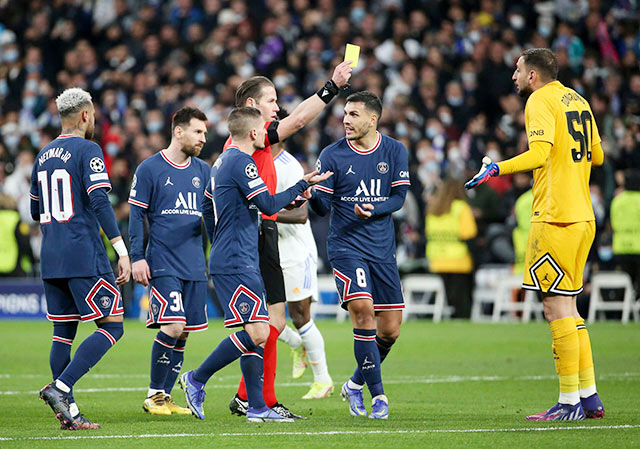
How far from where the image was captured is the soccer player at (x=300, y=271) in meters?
10.2

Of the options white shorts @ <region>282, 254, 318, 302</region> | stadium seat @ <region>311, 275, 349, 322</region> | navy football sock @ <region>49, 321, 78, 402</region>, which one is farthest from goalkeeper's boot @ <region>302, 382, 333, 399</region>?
stadium seat @ <region>311, 275, 349, 322</region>

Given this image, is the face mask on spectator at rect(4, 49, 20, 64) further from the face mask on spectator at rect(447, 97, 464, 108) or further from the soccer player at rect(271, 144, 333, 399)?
the soccer player at rect(271, 144, 333, 399)

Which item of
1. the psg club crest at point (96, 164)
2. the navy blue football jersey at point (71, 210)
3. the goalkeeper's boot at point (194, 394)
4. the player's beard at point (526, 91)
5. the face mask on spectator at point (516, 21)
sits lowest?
the goalkeeper's boot at point (194, 394)

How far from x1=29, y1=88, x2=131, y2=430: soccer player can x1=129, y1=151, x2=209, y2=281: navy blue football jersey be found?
78 cm

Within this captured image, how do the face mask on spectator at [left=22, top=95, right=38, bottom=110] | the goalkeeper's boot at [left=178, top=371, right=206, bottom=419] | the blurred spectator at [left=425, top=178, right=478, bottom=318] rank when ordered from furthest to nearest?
1. the face mask on spectator at [left=22, top=95, right=38, bottom=110]
2. the blurred spectator at [left=425, top=178, right=478, bottom=318]
3. the goalkeeper's boot at [left=178, top=371, right=206, bottom=419]

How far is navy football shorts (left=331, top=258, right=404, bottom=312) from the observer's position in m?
8.63

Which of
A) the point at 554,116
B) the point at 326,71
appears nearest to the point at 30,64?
the point at 326,71

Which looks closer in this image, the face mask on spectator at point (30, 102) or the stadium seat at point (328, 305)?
the stadium seat at point (328, 305)

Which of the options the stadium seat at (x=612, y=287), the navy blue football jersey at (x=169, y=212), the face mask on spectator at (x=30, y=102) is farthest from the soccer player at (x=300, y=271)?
the face mask on spectator at (x=30, y=102)

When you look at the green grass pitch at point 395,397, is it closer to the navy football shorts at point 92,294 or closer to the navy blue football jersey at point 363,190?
the navy football shorts at point 92,294

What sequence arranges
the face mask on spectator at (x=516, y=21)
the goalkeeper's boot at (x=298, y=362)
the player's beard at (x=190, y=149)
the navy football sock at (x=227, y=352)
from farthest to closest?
the face mask on spectator at (x=516, y=21), the goalkeeper's boot at (x=298, y=362), the player's beard at (x=190, y=149), the navy football sock at (x=227, y=352)

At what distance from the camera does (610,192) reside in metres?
20.0

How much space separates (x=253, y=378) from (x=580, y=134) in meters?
3.17

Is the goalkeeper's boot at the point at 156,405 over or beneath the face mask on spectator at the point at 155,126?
→ beneath
